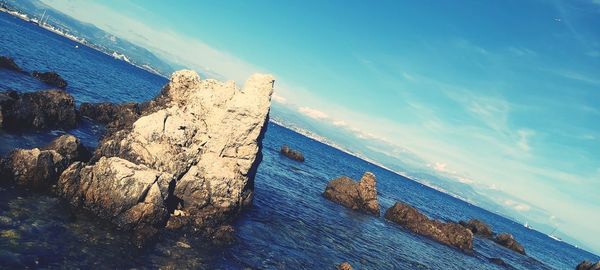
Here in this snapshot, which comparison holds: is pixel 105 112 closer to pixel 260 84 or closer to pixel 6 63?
pixel 6 63

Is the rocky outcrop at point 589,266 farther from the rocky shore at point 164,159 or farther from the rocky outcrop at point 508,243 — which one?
the rocky shore at point 164,159

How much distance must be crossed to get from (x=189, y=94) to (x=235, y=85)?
14.5 feet

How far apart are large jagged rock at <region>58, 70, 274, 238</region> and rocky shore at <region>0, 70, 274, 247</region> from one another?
0.06 metres

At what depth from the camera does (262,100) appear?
35000 mm

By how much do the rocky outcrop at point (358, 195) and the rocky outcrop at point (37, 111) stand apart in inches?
1493

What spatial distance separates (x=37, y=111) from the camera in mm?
35781

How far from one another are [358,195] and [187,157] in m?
37.6

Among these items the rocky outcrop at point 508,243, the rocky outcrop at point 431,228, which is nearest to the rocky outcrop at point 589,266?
the rocky outcrop at point 508,243

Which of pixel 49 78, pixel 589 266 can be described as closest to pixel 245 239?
pixel 49 78

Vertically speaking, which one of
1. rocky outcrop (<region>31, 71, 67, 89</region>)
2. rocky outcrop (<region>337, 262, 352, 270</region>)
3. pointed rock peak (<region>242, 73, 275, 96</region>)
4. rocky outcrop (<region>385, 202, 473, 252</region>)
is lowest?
rocky outcrop (<region>337, 262, 352, 270</region>)

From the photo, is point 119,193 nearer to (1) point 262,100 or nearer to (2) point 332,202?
(1) point 262,100

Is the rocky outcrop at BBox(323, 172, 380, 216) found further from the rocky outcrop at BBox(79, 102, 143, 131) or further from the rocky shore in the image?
the rocky outcrop at BBox(79, 102, 143, 131)

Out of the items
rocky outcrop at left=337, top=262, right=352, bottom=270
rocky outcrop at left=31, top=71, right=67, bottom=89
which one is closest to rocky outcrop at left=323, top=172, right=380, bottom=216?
rocky outcrop at left=337, top=262, right=352, bottom=270

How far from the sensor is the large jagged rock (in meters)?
24.0
